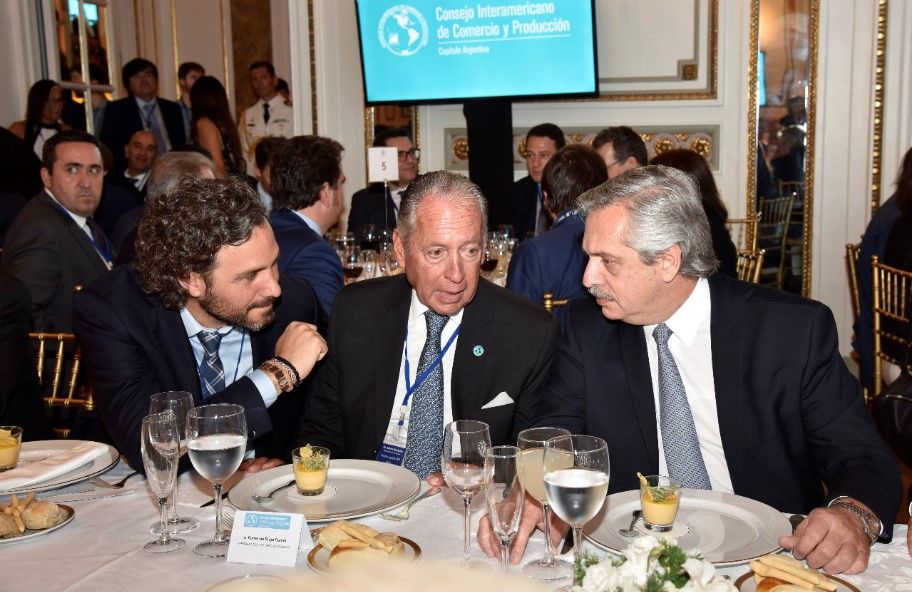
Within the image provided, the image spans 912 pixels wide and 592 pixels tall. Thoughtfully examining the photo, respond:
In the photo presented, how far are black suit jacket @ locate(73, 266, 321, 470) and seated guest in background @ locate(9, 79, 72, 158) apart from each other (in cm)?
486

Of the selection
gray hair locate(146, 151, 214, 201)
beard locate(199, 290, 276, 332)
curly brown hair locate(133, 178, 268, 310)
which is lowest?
beard locate(199, 290, 276, 332)

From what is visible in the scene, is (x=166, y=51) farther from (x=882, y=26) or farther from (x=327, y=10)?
(x=882, y=26)

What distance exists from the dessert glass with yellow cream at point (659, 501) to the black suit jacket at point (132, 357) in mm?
983

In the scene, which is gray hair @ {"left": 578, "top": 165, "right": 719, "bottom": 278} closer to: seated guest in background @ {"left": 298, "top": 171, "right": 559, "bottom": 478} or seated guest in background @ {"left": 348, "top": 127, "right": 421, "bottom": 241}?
seated guest in background @ {"left": 298, "top": 171, "right": 559, "bottom": 478}

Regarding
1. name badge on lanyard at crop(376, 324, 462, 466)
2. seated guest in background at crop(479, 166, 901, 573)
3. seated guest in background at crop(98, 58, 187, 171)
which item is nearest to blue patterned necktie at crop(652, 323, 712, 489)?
seated guest in background at crop(479, 166, 901, 573)

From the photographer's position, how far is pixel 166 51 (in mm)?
9977

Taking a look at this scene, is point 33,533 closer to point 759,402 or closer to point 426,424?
point 426,424

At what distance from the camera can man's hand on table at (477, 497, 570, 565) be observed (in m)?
1.55

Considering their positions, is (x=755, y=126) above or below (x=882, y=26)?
below

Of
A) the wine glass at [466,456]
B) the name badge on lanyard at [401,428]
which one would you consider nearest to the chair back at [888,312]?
the name badge on lanyard at [401,428]

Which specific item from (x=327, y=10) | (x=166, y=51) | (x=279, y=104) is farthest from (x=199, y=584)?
(x=166, y=51)

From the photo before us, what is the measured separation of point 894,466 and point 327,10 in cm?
619

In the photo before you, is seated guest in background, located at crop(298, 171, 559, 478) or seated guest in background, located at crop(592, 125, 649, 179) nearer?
seated guest in background, located at crop(298, 171, 559, 478)

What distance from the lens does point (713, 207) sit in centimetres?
436
